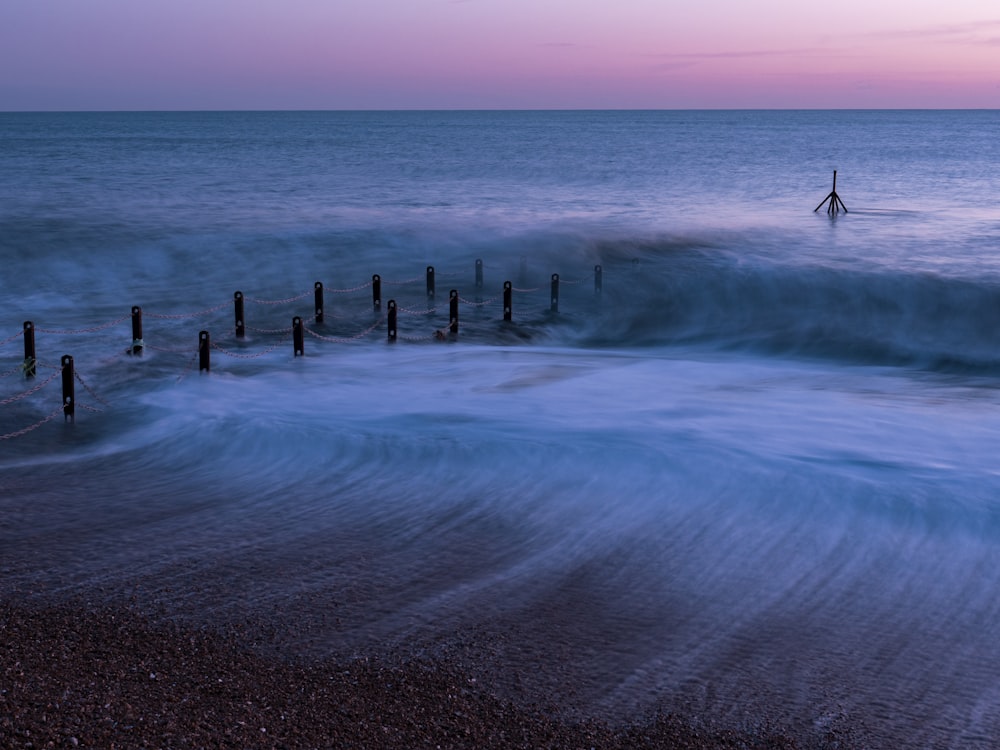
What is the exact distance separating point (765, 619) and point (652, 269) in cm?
2125

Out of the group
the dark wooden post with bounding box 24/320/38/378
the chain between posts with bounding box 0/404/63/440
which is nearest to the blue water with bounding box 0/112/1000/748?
the chain between posts with bounding box 0/404/63/440

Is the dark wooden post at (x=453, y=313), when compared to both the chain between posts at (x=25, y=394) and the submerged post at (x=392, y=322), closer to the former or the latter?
the submerged post at (x=392, y=322)

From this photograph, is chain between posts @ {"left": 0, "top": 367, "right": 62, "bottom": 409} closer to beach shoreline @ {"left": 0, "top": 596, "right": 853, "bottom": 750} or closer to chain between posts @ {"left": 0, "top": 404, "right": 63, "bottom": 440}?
chain between posts @ {"left": 0, "top": 404, "right": 63, "bottom": 440}

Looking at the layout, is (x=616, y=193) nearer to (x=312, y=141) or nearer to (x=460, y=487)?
(x=460, y=487)

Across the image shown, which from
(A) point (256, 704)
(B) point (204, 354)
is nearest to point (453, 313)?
(B) point (204, 354)

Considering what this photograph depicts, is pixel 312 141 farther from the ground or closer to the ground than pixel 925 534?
farther from the ground

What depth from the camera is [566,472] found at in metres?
10.6

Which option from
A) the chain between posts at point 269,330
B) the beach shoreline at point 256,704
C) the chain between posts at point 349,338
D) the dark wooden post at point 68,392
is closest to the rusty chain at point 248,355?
the chain between posts at point 269,330

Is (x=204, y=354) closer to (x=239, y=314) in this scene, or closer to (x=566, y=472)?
(x=239, y=314)

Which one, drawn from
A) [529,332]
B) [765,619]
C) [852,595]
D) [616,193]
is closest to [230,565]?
[765,619]

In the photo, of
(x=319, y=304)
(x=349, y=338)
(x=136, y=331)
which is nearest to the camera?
(x=136, y=331)

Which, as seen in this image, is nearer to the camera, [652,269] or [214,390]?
[214,390]

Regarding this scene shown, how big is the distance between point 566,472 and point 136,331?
8.49 m

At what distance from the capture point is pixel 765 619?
23.8ft
